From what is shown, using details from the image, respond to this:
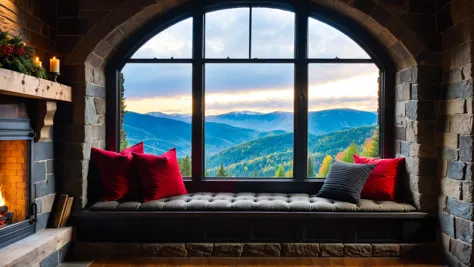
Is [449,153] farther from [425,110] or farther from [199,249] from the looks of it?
[199,249]

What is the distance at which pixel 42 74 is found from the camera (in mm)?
3141

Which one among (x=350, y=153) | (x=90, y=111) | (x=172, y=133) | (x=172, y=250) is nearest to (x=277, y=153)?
(x=350, y=153)

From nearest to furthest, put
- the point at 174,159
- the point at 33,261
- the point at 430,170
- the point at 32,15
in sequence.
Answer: the point at 33,261 < the point at 32,15 < the point at 430,170 < the point at 174,159

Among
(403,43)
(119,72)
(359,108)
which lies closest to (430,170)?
(359,108)

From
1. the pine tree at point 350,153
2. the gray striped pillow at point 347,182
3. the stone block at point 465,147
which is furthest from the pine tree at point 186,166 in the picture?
the stone block at point 465,147

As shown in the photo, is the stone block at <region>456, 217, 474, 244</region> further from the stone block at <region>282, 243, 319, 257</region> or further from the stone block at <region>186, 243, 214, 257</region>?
the stone block at <region>186, 243, 214, 257</region>

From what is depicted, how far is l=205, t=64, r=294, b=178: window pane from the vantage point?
4.23 metres

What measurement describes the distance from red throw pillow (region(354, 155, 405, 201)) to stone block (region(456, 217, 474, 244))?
661 mm

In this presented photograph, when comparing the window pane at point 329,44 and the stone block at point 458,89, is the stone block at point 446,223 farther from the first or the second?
the window pane at point 329,44

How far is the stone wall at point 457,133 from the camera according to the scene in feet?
10.3

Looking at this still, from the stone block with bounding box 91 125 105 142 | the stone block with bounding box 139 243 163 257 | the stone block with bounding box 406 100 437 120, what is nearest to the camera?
the stone block with bounding box 139 243 163 257

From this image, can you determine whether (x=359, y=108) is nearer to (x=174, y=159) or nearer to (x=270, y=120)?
(x=270, y=120)

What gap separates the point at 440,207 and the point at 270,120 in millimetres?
1904

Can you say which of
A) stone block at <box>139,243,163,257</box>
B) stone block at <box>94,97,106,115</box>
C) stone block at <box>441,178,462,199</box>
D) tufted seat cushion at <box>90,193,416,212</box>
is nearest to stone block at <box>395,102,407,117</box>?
stone block at <box>441,178,462,199</box>
